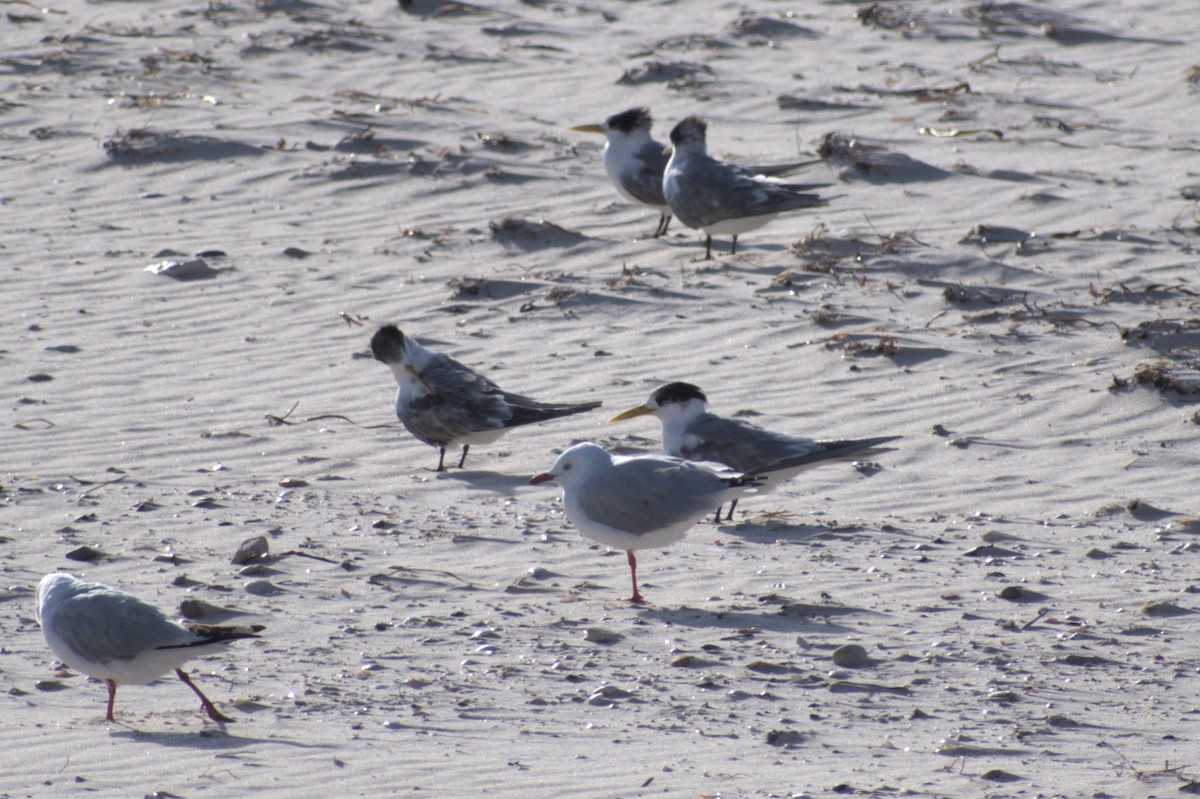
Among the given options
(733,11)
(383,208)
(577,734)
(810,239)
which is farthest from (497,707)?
(733,11)

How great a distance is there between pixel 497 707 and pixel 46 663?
1.60 m

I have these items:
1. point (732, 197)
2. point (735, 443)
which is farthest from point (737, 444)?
point (732, 197)

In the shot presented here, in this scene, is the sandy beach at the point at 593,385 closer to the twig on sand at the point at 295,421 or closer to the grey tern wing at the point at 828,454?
the twig on sand at the point at 295,421

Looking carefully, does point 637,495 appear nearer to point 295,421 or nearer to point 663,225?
point 295,421

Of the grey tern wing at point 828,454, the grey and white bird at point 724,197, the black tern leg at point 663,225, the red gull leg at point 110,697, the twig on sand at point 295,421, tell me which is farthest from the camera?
the black tern leg at point 663,225

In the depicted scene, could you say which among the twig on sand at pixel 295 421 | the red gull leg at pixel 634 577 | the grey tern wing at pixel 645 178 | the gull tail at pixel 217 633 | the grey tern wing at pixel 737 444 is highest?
the grey tern wing at pixel 645 178

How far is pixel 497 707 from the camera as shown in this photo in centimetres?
513

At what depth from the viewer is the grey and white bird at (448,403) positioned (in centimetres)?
789

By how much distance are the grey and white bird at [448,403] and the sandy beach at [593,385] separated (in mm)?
210

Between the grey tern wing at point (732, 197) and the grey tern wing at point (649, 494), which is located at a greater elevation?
the grey tern wing at point (732, 197)

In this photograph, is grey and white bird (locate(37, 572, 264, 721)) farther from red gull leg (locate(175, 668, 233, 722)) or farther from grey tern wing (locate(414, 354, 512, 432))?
grey tern wing (locate(414, 354, 512, 432))

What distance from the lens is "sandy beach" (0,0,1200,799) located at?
196 inches

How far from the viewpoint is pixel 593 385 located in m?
8.80

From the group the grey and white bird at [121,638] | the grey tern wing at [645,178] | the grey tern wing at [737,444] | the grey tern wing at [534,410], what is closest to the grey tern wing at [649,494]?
the grey tern wing at [737,444]
